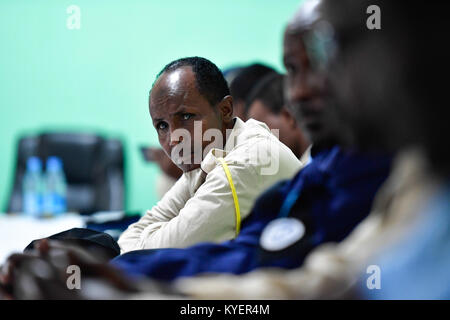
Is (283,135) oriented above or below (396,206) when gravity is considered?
above

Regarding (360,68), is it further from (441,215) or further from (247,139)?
(247,139)

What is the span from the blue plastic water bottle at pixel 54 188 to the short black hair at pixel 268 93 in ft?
3.03

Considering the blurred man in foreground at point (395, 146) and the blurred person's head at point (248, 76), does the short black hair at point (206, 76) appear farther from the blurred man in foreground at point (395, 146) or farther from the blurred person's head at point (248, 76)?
the blurred person's head at point (248, 76)

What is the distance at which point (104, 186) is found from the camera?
7.92 ft

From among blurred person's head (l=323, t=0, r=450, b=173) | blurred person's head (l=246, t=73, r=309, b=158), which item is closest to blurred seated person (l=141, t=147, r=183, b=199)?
blurred person's head (l=246, t=73, r=309, b=158)

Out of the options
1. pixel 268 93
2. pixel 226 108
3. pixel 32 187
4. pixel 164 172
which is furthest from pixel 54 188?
pixel 226 108

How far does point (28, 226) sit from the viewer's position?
1.71m

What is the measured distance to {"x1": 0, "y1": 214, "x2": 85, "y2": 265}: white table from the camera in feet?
4.47

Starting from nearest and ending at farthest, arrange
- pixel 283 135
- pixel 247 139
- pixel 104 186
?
pixel 247 139 < pixel 283 135 < pixel 104 186

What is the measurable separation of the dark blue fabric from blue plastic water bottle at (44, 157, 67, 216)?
4.75ft

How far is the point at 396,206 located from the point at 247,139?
0.49 metres

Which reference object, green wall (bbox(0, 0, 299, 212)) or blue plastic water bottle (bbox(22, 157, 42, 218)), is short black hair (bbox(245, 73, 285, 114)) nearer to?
green wall (bbox(0, 0, 299, 212))

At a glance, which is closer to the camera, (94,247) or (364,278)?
(364,278)

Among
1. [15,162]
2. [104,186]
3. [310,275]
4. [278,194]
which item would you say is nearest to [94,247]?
[278,194]
